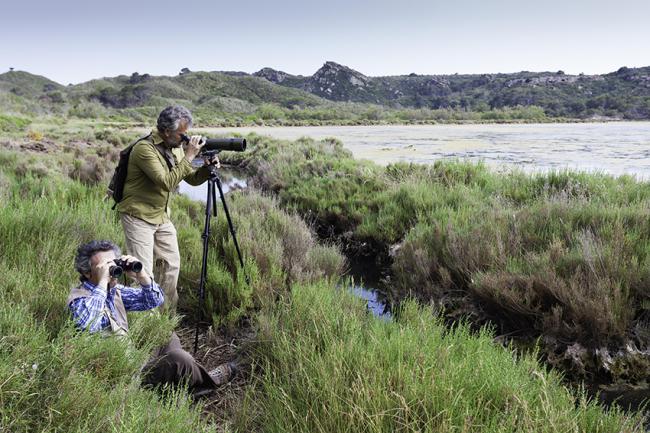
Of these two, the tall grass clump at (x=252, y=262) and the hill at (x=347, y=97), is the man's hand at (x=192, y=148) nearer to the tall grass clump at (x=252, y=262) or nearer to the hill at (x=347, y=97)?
the tall grass clump at (x=252, y=262)

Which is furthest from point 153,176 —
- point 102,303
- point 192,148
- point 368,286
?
point 368,286

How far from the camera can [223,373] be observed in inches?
158

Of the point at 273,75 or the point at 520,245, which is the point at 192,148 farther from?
the point at 273,75

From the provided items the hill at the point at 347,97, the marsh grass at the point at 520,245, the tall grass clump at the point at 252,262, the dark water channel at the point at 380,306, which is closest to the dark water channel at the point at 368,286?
the dark water channel at the point at 380,306

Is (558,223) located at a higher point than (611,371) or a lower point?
higher

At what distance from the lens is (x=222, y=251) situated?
6480 mm

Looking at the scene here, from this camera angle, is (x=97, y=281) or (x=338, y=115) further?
(x=338, y=115)

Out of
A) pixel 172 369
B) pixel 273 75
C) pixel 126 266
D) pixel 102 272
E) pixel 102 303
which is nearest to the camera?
pixel 102 303

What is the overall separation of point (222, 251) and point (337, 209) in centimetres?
403

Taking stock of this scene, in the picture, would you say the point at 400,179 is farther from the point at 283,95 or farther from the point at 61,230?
the point at 283,95

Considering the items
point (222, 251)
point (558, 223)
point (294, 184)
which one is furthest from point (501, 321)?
point (294, 184)

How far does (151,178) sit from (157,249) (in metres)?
0.92

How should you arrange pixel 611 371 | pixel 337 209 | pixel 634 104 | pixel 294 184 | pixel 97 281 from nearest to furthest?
pixel 97 281 < pixel 611 371 < pixel 337 209 < pixel 294 184 < pixel 634 104

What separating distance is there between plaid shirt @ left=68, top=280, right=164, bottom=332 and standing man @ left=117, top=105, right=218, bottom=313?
2.34 ft
